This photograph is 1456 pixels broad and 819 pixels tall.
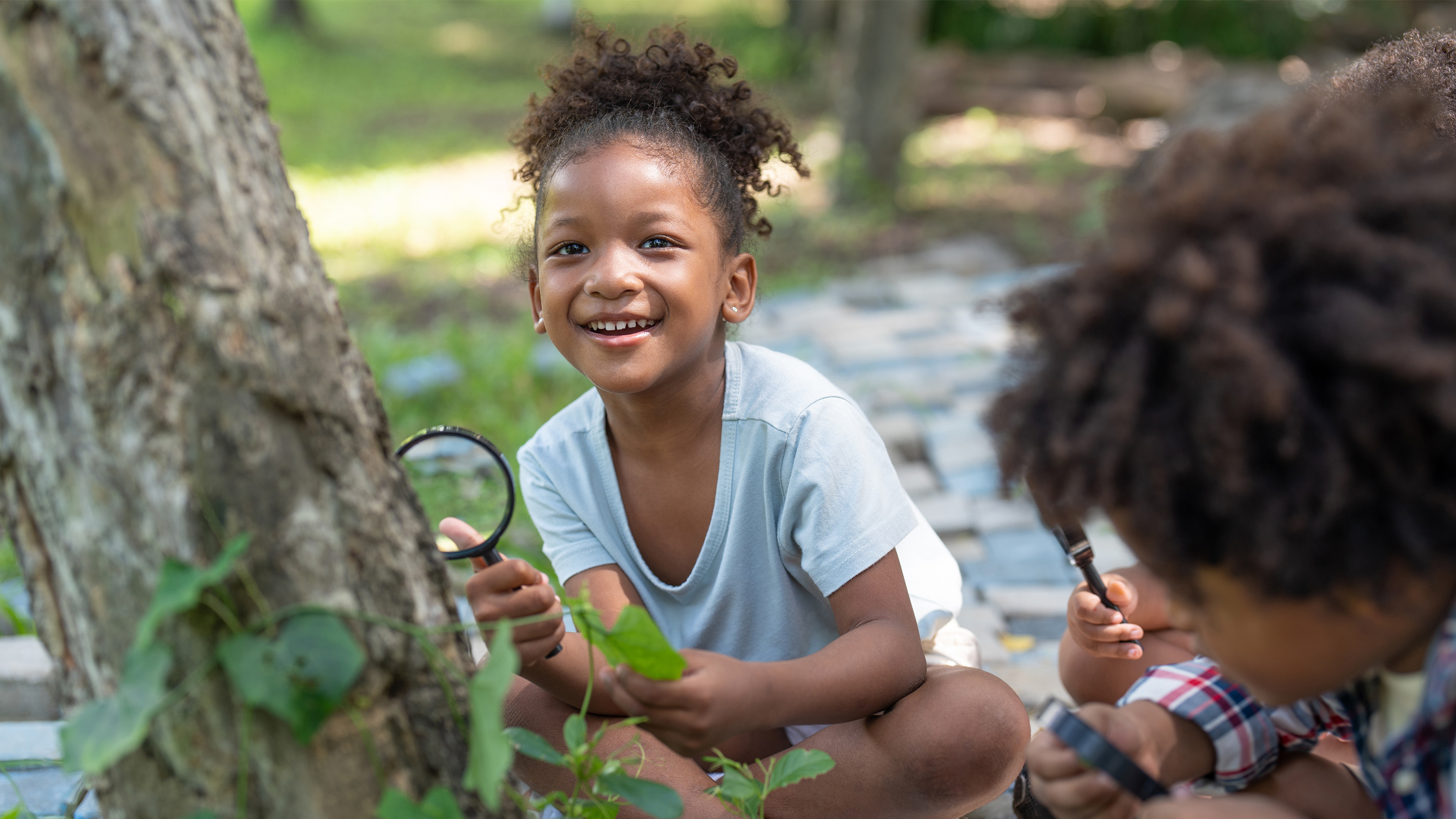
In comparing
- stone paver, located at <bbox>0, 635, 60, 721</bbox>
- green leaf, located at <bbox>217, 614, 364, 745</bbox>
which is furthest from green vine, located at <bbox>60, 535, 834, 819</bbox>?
stone paver, located at <bbox>0, 635, 60, 721</bbox>

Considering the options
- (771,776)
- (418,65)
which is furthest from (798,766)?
(418,65)

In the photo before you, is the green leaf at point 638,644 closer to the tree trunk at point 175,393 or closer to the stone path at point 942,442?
the tree trunk at point 175,393

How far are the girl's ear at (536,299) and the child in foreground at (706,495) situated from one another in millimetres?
14

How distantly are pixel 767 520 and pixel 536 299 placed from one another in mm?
598

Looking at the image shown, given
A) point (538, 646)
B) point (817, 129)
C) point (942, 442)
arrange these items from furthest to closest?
1. point (817, 129)
2. point (942, 442)
3. point (538, 646)

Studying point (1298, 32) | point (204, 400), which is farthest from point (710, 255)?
point (1298, 32)

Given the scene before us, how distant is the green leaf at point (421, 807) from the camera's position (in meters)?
1.18

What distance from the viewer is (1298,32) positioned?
36.2 ft

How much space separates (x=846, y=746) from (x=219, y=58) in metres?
1.24

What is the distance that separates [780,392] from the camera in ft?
6.46

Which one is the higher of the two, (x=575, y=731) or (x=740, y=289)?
(x=740, y=289)

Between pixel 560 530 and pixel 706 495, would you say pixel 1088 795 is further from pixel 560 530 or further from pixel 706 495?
pixel 560 530

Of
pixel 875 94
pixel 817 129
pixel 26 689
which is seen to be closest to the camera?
pixel 26 689

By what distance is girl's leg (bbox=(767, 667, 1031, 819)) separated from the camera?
1.70 meters
